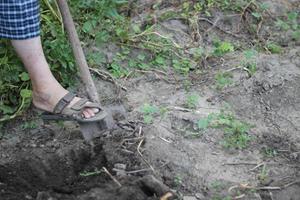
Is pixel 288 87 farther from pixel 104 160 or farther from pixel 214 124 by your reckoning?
pixel 104 160

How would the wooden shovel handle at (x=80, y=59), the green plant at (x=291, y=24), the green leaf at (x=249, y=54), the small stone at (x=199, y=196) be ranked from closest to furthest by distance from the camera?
the small stone at (x=199, y=196) < the wooden shovel handle at (x=80, y=59) < the green leaf at (x=249, y=54) < the green plant at (x=291, y=24)

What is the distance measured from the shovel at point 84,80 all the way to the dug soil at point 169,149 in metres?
0.05

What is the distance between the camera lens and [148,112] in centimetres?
309

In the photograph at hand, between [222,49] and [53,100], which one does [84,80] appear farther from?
[222,49]

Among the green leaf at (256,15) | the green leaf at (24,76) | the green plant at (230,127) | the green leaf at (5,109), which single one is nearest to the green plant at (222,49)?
the green leaf at (256,15)

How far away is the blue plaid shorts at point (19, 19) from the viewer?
2611 millimetres

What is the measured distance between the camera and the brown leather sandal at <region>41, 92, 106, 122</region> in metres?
2.86

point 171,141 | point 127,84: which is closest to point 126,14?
point 127,84

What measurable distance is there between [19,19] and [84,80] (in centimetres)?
55

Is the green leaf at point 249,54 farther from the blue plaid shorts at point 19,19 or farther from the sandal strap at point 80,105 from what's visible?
the blue plaid shorts at point 19,19

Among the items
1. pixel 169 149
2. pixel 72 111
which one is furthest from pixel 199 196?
pixel 72 111

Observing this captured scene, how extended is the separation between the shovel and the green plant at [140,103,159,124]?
7.3 inches

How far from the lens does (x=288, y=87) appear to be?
3334mm

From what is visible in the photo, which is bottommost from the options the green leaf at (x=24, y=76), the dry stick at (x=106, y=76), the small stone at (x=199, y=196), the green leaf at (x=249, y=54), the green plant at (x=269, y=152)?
the green plant at (x=269, y=152)
